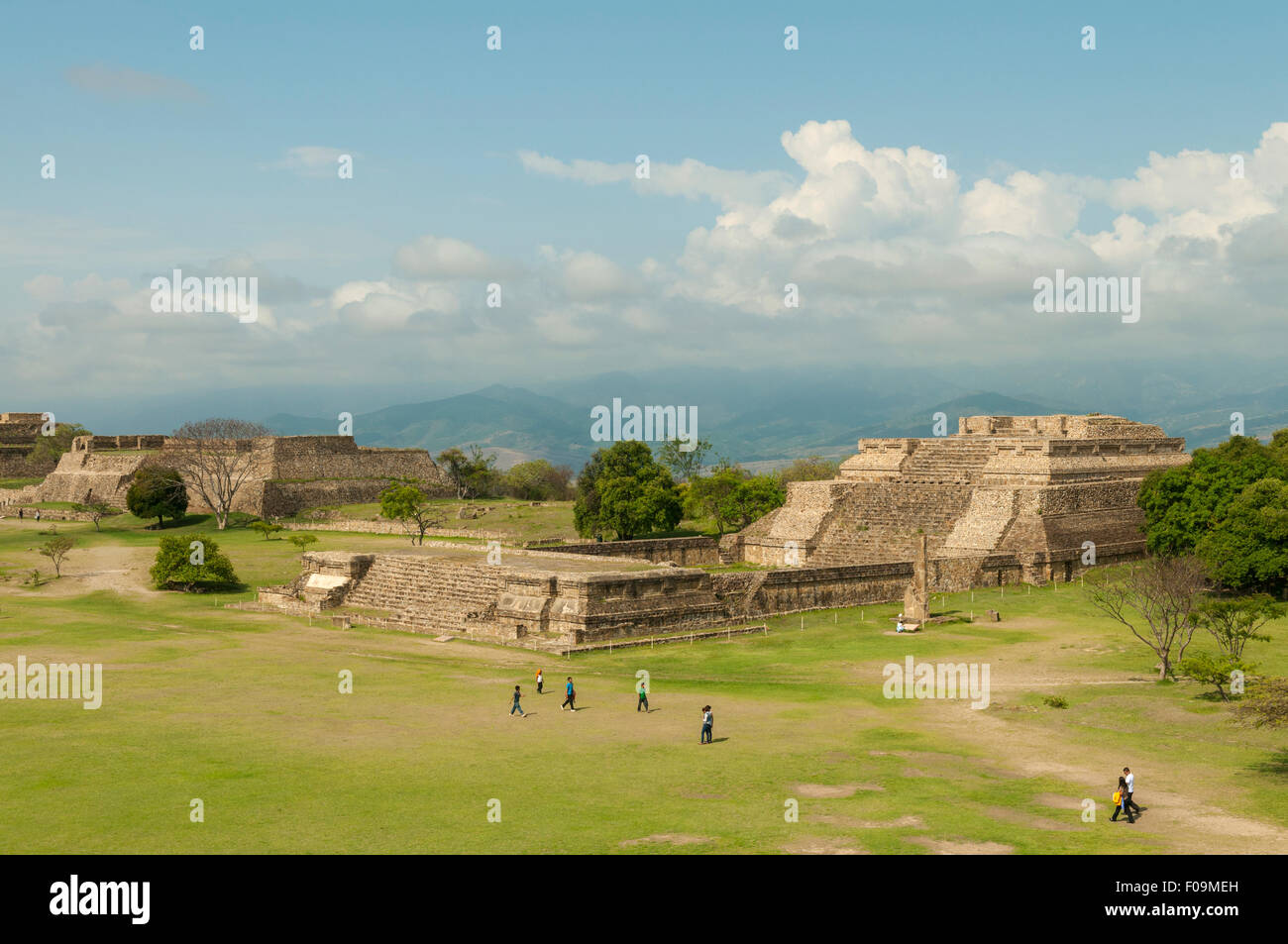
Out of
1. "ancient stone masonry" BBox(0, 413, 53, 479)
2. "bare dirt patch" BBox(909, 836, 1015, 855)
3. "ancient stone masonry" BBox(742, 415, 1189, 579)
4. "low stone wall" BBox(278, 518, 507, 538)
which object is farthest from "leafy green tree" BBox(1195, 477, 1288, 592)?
"ancient stone masonry" BBox(0, 413, 53, 479)

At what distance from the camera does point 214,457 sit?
271 feet

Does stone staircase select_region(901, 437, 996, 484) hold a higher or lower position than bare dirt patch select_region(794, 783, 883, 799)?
higher

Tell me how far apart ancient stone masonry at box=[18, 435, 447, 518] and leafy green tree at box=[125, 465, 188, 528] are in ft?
23.3

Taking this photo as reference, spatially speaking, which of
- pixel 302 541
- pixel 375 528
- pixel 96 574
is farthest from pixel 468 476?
pixel 96 574

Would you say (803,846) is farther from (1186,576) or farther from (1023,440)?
(1023,440)

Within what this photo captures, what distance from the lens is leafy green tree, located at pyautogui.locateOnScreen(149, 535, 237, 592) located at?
4797cm

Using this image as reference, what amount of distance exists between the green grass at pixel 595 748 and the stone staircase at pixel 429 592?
1819mm

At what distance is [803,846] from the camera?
17.2m

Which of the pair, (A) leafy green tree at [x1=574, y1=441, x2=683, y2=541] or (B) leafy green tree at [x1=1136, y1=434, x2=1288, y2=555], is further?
(A) leafy green tree at [x1=574, y1=441, x2=683, y2=541]

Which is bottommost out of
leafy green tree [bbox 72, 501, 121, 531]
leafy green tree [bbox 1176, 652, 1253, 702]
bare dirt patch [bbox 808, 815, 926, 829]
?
bare dirt patch [bbox 808, 815, 926, 829]

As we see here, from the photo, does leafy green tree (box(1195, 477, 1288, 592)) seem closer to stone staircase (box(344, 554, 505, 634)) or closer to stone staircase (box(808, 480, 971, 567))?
stone staircase (box(808, 480, 971, 567))

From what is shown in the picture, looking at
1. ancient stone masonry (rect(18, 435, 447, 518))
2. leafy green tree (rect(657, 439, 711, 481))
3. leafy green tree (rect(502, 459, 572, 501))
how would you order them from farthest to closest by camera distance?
1. leafy green tree (rect(502, 459, 572, 501))
2. leafy green tree (rect(657, 439, 711, 481))
3. ancient stone masonry (rect(18, 435, 447, 518))

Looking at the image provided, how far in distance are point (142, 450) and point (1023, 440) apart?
226ft
